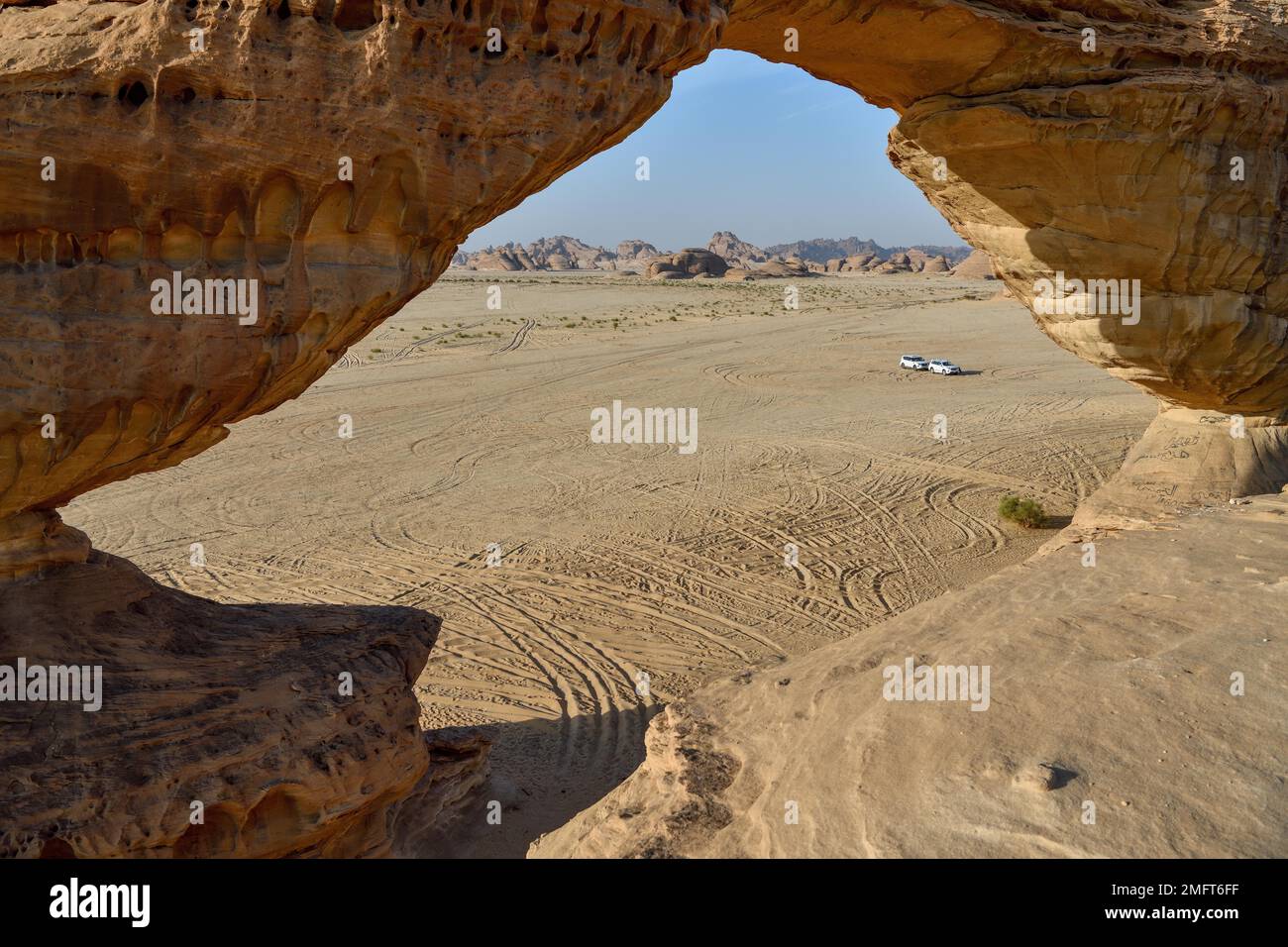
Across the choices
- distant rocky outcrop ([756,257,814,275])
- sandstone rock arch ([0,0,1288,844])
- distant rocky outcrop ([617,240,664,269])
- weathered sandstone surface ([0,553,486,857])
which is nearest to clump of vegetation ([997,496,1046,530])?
sandstone rock arch ([0,0,1288,844])

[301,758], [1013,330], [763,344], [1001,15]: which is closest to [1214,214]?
[1001,15]

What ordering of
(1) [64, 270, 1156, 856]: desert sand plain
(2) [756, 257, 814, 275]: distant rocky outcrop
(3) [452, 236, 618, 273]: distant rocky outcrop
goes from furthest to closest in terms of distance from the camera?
(3) [452, 236, 618, 273]: distant rocky outcrop → (2) [756, 257, 814, 275]: distant rocky outcrop → (1) [64, 270, 1156, 856]: desert sand plain

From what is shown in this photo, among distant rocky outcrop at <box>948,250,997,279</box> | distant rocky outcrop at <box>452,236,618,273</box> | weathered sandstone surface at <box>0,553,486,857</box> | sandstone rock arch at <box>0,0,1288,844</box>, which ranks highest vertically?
distant rocky outcrop at <box>452,236,618,273</box>

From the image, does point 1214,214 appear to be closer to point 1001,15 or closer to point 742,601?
point 1001,15

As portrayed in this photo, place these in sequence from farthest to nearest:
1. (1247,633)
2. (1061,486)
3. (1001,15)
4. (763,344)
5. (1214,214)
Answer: (763,344) < (1061,486) < (1214,214) < (1001,15) < (1247,633)

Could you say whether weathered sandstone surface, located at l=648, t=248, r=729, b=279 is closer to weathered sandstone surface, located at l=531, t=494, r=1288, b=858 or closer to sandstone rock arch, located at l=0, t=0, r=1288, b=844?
sandstone rock arch, located at l=0, t=0, r=1288, b=844

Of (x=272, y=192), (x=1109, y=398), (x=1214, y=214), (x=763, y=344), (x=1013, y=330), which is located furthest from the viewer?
(x=1013, y=330)
